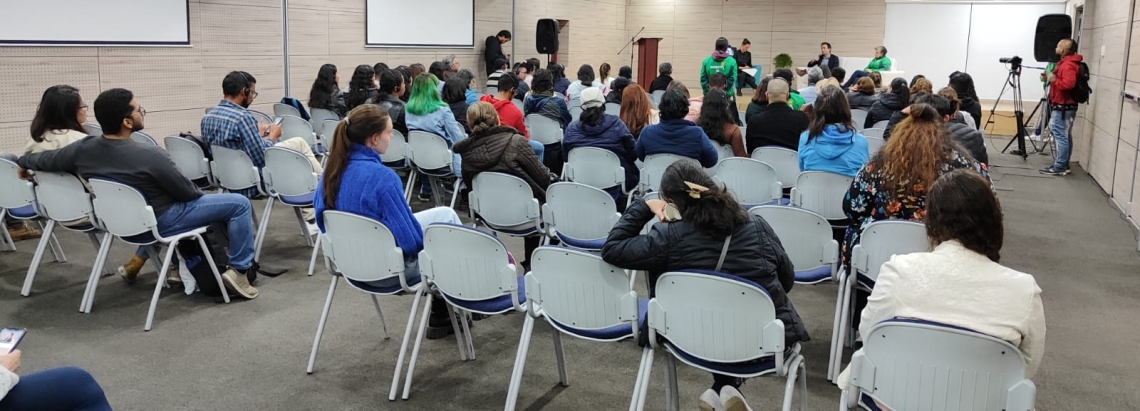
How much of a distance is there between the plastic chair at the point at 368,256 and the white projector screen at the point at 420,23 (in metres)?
8.48

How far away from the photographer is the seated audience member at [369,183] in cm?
347

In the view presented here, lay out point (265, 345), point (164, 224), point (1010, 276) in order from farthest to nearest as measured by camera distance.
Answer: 1. point (164, 224)
2. point (265, 345)
3. point (1010, 276)

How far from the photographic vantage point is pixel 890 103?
24.4 feet

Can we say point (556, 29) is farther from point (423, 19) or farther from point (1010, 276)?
point (1010, 276)

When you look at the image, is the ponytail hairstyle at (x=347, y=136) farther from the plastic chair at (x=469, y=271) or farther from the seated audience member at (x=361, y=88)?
the seated audience member at (x=361, y=88)

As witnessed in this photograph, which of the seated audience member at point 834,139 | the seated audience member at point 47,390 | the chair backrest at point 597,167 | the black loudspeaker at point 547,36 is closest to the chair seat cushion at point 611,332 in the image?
the seated audience member at point 47,390

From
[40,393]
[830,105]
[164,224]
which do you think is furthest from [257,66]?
[40,393]

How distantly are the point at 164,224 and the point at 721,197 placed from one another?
3050mm

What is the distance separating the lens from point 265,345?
12.9ft

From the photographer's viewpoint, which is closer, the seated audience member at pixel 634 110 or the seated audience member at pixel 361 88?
the seated audience member at pixel 634 110

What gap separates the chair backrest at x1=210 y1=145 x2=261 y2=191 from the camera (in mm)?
5211

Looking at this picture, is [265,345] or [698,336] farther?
[265,345]

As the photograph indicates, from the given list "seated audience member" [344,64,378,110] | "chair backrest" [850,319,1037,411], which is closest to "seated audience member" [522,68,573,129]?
"seated audience member" [344,64,378,110]

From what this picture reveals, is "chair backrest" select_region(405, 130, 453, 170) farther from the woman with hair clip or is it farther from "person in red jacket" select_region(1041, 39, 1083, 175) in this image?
"person in red jacket" select_region(1041, 39, 1083, 175)
